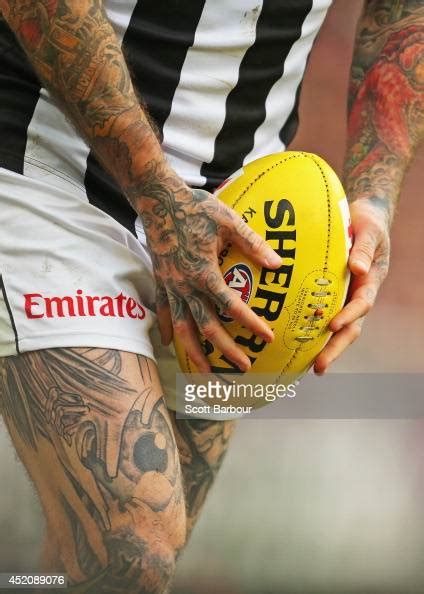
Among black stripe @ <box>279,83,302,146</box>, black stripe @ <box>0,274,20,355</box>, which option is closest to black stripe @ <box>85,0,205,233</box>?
black stripe @ <box>0,274,20,355</box>

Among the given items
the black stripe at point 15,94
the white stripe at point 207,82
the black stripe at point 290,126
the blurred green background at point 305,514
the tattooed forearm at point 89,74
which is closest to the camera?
the tattooed forearm at point 89,74

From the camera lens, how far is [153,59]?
1.78 m

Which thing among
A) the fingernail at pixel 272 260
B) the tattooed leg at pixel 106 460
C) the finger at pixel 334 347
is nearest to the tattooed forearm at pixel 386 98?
the finger at pixel 334 347

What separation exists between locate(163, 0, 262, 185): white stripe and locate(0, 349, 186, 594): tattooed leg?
17.3 inches

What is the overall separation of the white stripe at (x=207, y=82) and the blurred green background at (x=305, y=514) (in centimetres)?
132

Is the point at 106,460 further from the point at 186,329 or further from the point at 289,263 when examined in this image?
the point at 289,263

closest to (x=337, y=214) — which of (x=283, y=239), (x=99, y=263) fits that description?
(x=283, y=239)

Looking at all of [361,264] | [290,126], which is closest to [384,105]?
[290,126]

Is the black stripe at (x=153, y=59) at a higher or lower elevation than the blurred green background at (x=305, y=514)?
higher

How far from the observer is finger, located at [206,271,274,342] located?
153 centimetres

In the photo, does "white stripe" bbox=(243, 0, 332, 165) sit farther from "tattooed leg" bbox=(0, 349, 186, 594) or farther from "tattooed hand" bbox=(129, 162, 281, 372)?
"tattooed leg" bbox=(0, 349, 186, 594)

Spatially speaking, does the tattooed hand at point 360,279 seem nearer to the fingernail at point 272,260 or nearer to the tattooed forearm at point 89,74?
the fingernail at point 272,260

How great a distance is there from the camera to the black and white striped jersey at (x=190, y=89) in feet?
5.58

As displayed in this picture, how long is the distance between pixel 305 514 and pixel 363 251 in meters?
1.51
